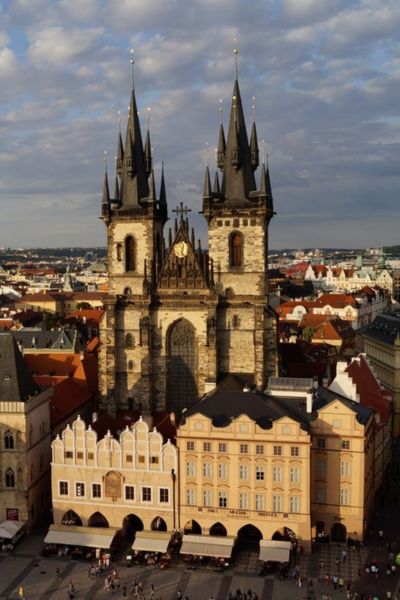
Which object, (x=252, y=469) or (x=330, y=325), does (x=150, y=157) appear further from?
(x=330, y=325)

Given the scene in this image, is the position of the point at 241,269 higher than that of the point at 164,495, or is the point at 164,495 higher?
the point at 241,269

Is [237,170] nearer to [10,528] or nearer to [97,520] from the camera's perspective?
[97,520]

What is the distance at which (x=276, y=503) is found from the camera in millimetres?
56719

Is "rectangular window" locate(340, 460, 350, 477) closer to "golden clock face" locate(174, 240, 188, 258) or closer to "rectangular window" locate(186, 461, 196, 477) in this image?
"rectangular window" locate(186, 461, 196, 477)

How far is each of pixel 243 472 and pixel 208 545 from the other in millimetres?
6696

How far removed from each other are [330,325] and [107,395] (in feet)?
244

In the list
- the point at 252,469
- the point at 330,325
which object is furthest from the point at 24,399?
the point at 330,325

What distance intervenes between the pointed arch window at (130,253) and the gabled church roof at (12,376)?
1997cm

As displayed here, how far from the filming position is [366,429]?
5847 cm

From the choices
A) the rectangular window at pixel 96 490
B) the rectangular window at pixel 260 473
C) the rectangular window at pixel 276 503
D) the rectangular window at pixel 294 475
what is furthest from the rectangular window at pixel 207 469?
the rectangular window at pixel 96 490

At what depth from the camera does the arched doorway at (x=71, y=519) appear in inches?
2391

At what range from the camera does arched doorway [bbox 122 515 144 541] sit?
59812 mm

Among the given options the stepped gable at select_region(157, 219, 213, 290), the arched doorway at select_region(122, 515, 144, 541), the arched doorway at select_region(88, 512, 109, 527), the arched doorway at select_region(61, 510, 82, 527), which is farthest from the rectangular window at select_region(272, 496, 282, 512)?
the stepped gable at select_region(157, 219, 213, 290)

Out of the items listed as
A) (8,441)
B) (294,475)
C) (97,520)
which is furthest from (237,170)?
(97,520)
